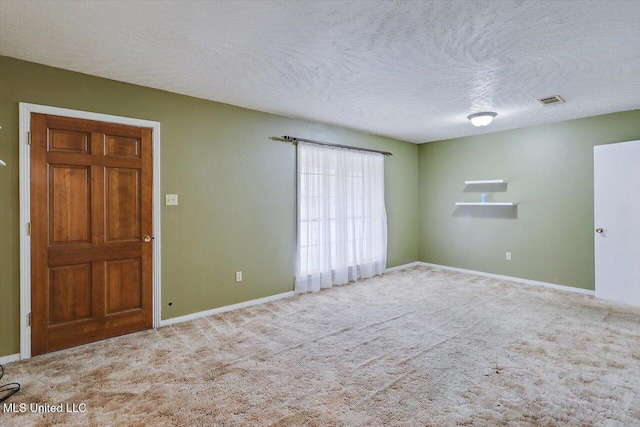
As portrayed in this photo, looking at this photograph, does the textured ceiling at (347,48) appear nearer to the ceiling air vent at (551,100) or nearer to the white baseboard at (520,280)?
the ceiling air vent at (551,100)

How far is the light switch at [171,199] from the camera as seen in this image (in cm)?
356

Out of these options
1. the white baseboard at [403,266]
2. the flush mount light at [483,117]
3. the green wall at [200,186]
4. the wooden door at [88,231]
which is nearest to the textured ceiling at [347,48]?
the green wall at [200,186]

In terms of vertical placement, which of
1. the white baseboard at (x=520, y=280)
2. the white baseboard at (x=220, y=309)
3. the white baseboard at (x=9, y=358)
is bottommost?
the white baseboard at (x=9, y=358)

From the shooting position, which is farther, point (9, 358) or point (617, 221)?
point (617, 221)

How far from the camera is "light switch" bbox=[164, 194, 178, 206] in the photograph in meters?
3.56

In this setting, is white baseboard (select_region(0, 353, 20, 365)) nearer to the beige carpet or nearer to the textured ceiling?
the beige carpet

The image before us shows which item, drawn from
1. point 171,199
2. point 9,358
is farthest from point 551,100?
point 9,358

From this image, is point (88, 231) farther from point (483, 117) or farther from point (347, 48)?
point (483, 117)

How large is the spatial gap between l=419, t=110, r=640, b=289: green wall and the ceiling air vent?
124 centimetres

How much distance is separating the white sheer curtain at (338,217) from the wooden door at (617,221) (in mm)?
3013

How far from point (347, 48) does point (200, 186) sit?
2256 mm

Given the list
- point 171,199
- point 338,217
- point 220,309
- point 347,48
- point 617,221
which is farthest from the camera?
point 338,217

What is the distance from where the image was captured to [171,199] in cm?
359

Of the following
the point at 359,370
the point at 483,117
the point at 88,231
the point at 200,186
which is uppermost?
the point at 483,117
